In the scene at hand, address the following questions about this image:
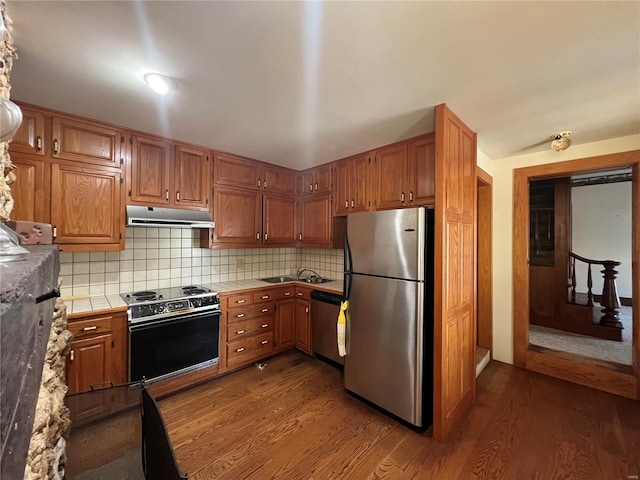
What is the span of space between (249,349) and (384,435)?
1.54 m

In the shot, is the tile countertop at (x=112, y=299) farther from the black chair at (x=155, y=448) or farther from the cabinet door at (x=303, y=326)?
the black chair at (x=155, y=448)

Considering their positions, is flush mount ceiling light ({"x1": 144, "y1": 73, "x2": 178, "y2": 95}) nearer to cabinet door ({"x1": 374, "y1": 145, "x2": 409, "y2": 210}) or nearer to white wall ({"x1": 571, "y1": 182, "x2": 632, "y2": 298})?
cabinet door ({"x1": 374, "y1": 145, "x2": 409, "y2": 210})

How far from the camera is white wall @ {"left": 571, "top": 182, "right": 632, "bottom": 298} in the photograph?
478 centimetres

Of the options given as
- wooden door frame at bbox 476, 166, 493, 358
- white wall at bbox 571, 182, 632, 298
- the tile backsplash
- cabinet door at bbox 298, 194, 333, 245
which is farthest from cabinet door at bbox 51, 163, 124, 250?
white wall at bbox 571, 182, 632, 298

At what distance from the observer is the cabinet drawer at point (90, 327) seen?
1.85 metres

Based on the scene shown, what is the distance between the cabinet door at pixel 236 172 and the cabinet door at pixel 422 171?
1.73 metres

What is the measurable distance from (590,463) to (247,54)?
311 centimetres

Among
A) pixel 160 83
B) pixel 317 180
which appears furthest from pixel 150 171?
pixel 317 180

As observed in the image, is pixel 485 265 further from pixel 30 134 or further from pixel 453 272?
pixel 30 134

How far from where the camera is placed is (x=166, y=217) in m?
2.36

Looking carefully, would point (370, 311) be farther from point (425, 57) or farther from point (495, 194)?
point (495, 194)

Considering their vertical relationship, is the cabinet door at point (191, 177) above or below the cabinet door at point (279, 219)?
Result: above

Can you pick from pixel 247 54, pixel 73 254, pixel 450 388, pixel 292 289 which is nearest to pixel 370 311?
pixel 450 388

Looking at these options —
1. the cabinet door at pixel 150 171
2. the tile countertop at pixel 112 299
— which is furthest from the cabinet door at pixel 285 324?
the cabinet door at pixel 150 171
